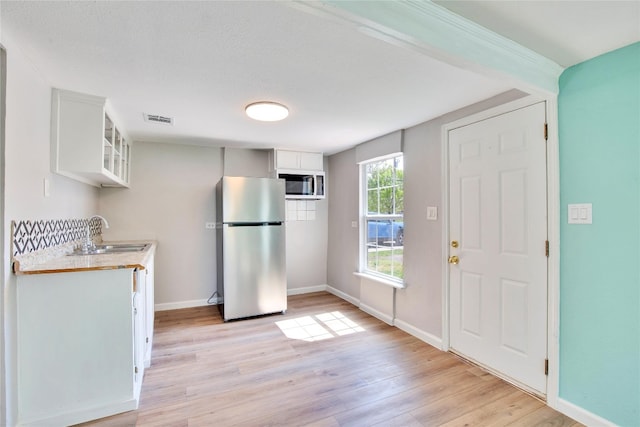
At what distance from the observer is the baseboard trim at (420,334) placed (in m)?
2.76

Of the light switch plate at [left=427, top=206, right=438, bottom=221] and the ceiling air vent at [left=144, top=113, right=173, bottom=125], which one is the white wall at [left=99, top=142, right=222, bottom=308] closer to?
the ceiling air vent at [left=144, top=113, right=173, bottom=125]

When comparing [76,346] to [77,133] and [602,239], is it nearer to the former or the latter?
[77,133]

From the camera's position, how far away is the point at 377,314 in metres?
3.52

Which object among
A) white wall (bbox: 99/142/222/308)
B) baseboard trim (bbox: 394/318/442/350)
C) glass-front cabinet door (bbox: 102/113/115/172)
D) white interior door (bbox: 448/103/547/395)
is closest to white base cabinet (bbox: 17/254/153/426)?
glass-front cabinet door (bbox: 102/113/115/172)

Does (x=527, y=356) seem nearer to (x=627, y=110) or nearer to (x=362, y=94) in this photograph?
(x=627, y=110)

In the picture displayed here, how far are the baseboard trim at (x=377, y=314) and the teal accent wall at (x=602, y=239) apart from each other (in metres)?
1.63

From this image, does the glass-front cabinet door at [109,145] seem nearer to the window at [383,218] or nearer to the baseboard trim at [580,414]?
the window at [383,218]

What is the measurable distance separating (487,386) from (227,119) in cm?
308

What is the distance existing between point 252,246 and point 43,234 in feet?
6.23

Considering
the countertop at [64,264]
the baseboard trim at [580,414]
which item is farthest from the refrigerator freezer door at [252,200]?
the baseboard trim at [580,414]

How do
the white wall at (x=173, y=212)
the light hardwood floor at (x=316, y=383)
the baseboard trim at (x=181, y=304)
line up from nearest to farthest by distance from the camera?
the light hardwood floor at (x=316, y=383), the white wall at (x=173, y=212), the baseboard trim at (x=181, y=304)

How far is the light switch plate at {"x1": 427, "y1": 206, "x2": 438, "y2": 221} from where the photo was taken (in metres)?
2.78

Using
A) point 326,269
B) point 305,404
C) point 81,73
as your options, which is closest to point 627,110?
point 305,404

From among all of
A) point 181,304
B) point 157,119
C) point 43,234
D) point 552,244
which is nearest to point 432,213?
point 552,244
